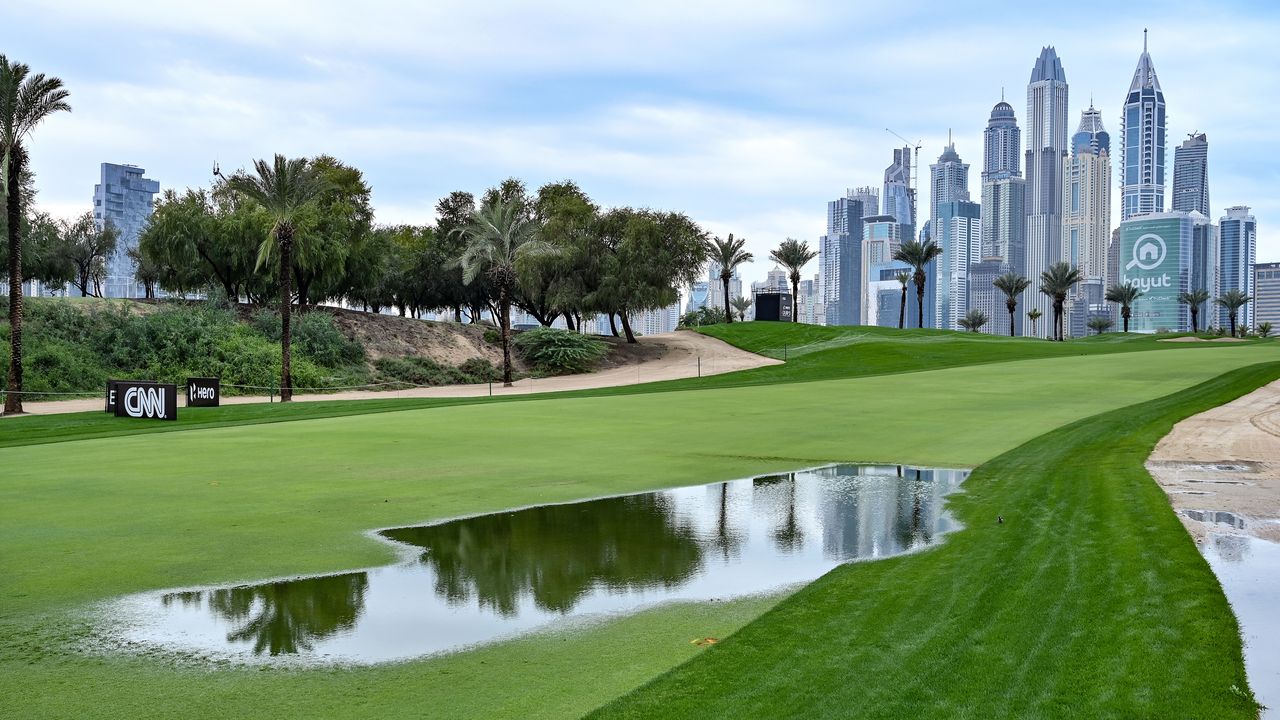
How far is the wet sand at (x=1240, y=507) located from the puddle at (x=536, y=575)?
2980 millimetres

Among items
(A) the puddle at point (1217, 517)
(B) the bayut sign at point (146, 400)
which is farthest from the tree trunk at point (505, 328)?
(A) the puddle at point (1217, 517)

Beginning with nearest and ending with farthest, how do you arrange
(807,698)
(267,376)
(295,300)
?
(807,698), (267,376), (295,300)

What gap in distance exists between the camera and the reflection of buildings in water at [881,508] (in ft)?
35.7

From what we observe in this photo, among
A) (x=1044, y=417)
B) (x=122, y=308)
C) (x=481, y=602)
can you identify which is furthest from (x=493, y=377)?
(x=481, y=602)

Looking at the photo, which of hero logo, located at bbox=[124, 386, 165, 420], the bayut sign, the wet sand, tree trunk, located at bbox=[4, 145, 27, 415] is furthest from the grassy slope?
tree trunk, located at bbox=[4, 145, 27, 415]

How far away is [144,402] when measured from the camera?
26500 mm

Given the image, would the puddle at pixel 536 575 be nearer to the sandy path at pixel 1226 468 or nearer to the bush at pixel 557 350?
the sandy path at pixel 1226 468

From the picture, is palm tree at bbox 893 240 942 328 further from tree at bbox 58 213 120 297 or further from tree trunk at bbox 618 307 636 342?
tree at bbox 58 213 120 297

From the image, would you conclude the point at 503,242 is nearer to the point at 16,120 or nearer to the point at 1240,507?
the point at 16,120

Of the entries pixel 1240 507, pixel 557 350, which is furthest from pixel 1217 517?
pixel 557 350

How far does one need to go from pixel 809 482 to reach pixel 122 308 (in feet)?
136

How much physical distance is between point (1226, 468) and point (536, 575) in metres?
11.4

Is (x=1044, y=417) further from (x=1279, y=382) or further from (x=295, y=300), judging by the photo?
(x=295, y=300)

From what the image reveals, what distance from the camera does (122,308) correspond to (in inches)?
1796
